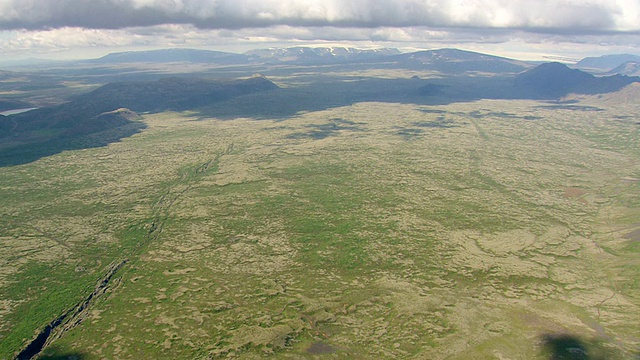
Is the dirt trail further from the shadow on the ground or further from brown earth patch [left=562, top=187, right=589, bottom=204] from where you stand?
brown earth patch [left=562, top=187, right=589, bottom=204]

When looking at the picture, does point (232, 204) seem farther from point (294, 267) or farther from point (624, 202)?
point (624, 202)

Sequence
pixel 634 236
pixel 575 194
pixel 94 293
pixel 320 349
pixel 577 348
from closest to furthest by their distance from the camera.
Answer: pixel 577 348, pixel 320 349, pixel 94 293, pixel 634 236, pixel 575 194

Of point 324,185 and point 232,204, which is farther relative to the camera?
point 324,185

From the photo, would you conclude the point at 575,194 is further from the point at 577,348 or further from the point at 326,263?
the point at 326,263

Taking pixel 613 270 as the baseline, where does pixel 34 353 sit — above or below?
below

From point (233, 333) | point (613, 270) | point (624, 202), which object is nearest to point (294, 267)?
point (233, 333)

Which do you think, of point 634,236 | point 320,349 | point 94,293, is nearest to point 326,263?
point 320,349

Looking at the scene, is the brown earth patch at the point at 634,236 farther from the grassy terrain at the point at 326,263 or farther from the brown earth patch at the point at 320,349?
the brown earth patch at the point at 320,349

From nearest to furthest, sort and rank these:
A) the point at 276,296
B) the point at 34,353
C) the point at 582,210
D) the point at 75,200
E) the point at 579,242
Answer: the point at 34,353 → the point at 276,296 → the point at 579,242 → the point at 582,210 → the point at 75,200

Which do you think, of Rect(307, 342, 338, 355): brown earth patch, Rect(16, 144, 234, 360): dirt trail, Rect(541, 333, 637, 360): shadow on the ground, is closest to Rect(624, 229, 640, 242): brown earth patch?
Rect(541, 333, 637, 360): shadow on the ground
